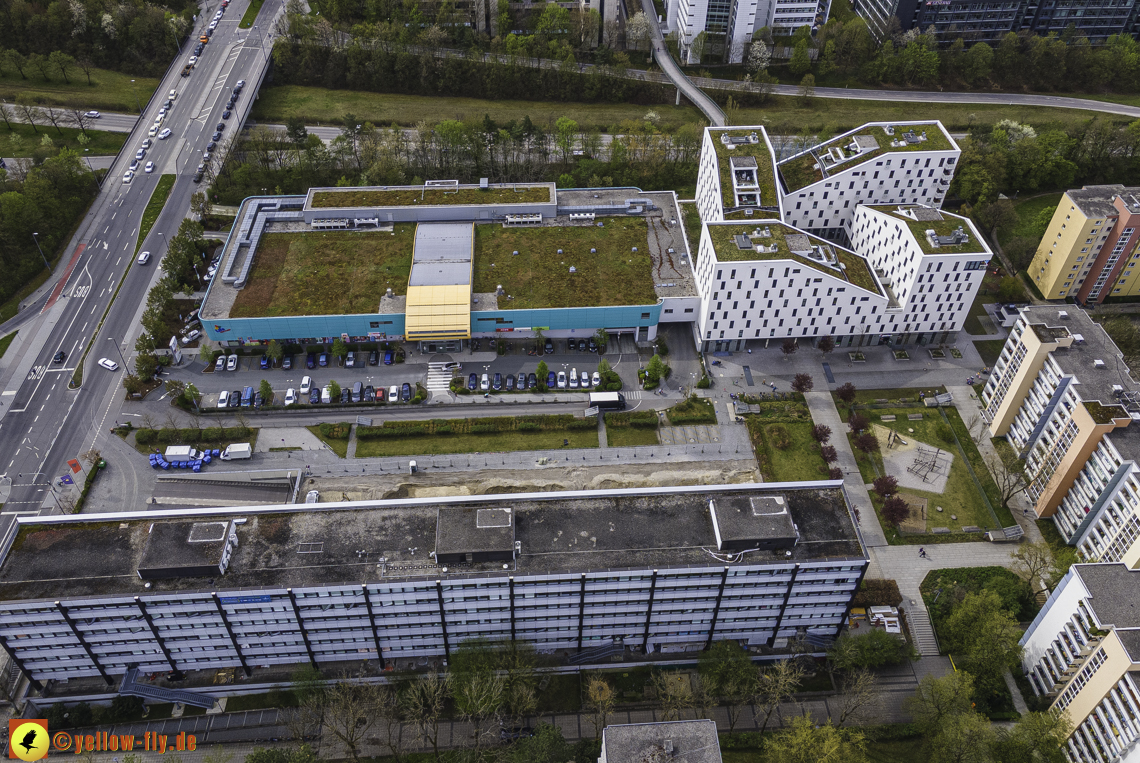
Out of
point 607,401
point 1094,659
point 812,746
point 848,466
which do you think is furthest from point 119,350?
point 1094,659

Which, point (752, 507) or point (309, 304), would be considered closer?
point (752, 507)

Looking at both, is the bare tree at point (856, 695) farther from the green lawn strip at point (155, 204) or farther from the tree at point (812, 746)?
the green lawn strip at point (155, 204)

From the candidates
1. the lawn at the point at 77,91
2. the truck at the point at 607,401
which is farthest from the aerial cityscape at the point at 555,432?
the lawn at the point at 77,91

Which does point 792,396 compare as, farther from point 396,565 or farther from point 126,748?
point 126,748

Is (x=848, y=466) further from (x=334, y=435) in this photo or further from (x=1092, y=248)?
(x=334, y=435)

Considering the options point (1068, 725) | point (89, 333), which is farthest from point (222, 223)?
point (1068, 725)

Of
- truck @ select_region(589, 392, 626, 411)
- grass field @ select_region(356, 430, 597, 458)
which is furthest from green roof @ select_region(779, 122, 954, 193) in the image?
grass field @ select_region(356, 430, 597, 458)
